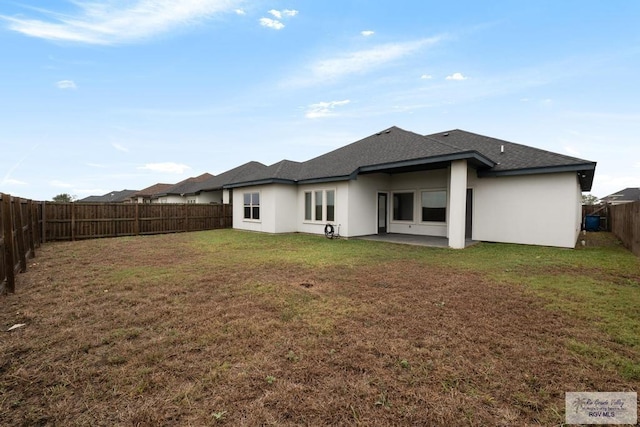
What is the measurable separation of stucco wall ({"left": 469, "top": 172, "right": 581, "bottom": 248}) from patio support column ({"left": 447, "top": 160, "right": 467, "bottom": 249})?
7.24 feet

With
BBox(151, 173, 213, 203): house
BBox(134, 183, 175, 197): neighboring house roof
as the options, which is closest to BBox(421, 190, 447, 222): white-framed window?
BBox(151, 173, 213, 203): house

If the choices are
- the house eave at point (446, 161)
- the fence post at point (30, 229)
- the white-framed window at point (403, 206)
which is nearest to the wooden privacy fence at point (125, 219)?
the fence post at point (30, 229)

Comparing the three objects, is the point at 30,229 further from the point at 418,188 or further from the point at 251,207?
the point at 418,188

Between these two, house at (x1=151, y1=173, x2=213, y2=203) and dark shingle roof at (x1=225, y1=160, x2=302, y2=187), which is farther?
house at (x1=151, y1=173, x2=213, y2=203)

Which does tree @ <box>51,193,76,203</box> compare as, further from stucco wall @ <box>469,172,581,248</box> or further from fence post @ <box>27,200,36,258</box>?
stucco wall @ <box>469,172,581,248</box>

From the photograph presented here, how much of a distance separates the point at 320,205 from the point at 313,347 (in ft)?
34.9

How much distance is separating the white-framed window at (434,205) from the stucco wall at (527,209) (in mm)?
1281

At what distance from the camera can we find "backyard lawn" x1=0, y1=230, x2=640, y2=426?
2061mm

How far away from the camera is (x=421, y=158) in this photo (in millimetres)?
10008

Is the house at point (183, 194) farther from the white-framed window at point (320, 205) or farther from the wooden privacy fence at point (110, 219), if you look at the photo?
the white-framed window at point (320, 205)

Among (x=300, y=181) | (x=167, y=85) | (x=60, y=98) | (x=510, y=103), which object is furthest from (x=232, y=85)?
(x=510, y=103)

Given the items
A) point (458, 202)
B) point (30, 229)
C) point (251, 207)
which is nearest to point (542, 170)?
point (458, 202)

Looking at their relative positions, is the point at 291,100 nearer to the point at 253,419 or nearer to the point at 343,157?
the point at 343,157

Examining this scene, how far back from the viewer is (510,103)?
42.7 feet
